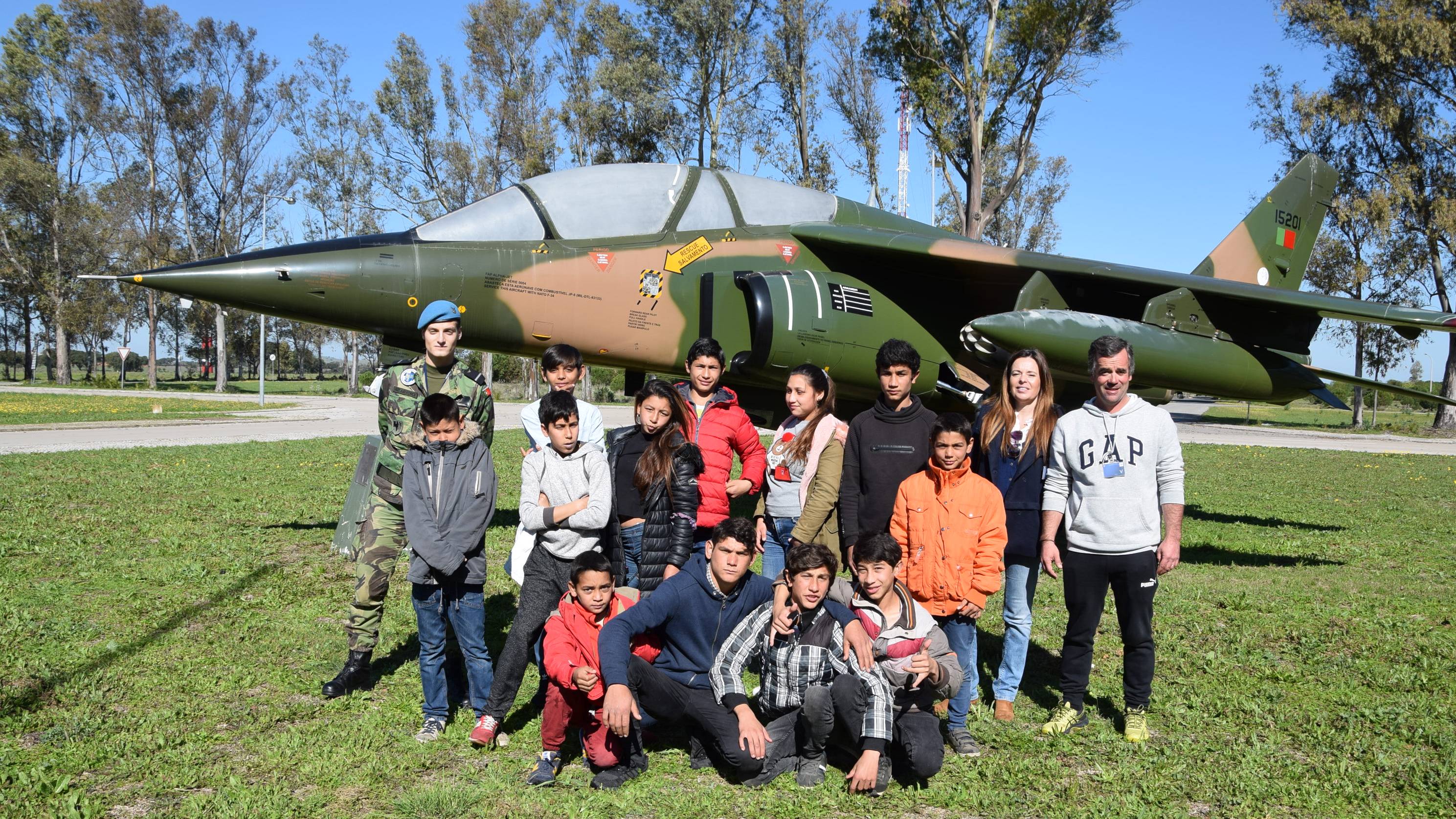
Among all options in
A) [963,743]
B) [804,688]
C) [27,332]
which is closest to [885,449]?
[804,688]

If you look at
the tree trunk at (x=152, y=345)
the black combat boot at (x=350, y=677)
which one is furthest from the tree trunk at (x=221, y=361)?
the black combat boot at (x=350, y=677)

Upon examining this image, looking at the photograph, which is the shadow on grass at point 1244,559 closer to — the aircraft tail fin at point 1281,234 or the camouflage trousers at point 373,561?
the aircraft tail fin at point 1281,234

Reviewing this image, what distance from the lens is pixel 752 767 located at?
12.7 feet

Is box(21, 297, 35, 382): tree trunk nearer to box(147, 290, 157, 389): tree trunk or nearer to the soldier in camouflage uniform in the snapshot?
box(147, 290, 157, 389): tree trunk

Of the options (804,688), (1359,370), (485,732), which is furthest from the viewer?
(1359,370)

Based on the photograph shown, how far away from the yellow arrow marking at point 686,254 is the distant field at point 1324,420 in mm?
25255

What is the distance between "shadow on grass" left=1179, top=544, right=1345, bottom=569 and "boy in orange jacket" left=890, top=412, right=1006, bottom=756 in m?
5.54

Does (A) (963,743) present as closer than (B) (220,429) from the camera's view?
Yes

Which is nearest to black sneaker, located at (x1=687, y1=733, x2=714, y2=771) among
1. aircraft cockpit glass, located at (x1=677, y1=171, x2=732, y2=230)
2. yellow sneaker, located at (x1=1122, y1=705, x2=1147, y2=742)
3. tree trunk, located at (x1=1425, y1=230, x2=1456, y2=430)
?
yellow sneaker, located at (x1=1122, y1=705, x2=1147, y2=742)

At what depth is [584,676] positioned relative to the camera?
12.7ft

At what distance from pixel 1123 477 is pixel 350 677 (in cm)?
397

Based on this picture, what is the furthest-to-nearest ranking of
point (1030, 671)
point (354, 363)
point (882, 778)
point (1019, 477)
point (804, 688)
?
point (354, 363) → point (1030, 671) → point (1019, 477) → point (804, 688) → point (882, 778)

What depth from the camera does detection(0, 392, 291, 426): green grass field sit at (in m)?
24.2

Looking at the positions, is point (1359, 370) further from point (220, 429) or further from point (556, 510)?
point (556, 510)
